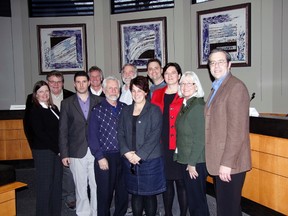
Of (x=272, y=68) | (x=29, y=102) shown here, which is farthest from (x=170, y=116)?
(x=272, y=68)

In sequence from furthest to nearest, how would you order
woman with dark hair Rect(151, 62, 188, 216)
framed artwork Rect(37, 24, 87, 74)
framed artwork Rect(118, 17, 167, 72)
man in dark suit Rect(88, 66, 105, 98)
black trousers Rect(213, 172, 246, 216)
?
framed artwork Rect(37, 24, 87, 74) → framed artwork Rect(118, 17, 167, 72) → man in dark suit Rect(88, 66, 105, 98) → woman with dark hair Rect(151, 62, 188, 216) → black trousers Rect(213, 172, 246, 216)

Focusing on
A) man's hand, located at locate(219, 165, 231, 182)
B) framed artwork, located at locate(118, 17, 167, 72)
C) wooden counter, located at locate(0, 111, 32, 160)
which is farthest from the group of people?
wooden counter, located at locate(0, 111, 32, 160)

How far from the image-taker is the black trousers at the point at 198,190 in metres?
2.72

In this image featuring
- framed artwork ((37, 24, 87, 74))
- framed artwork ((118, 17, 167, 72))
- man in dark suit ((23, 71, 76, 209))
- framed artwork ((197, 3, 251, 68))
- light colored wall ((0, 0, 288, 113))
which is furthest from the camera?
framed artwork ((37, 24, 87, 74))

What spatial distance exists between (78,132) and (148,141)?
0.81 meters

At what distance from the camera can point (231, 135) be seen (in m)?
2.25

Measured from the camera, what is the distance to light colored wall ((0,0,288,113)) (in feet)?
16.0

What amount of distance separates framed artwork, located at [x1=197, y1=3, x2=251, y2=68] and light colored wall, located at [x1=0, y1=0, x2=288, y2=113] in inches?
3.3

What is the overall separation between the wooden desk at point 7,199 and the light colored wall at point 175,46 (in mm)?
3826

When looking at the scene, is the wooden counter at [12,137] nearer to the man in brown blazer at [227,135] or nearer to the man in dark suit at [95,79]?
the man in dark suit at [95,79]

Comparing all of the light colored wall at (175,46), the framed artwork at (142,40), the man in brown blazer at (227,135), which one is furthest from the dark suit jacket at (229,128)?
the framed artwork at (142,40)

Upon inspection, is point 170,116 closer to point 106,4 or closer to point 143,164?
point 143,164

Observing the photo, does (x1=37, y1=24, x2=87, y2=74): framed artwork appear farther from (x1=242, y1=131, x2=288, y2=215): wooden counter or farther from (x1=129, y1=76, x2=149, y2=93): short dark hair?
(x1=242, y1=131, x2=288, y2=215): wooden counter

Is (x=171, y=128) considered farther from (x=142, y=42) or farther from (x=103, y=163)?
(x=142, y=42)
